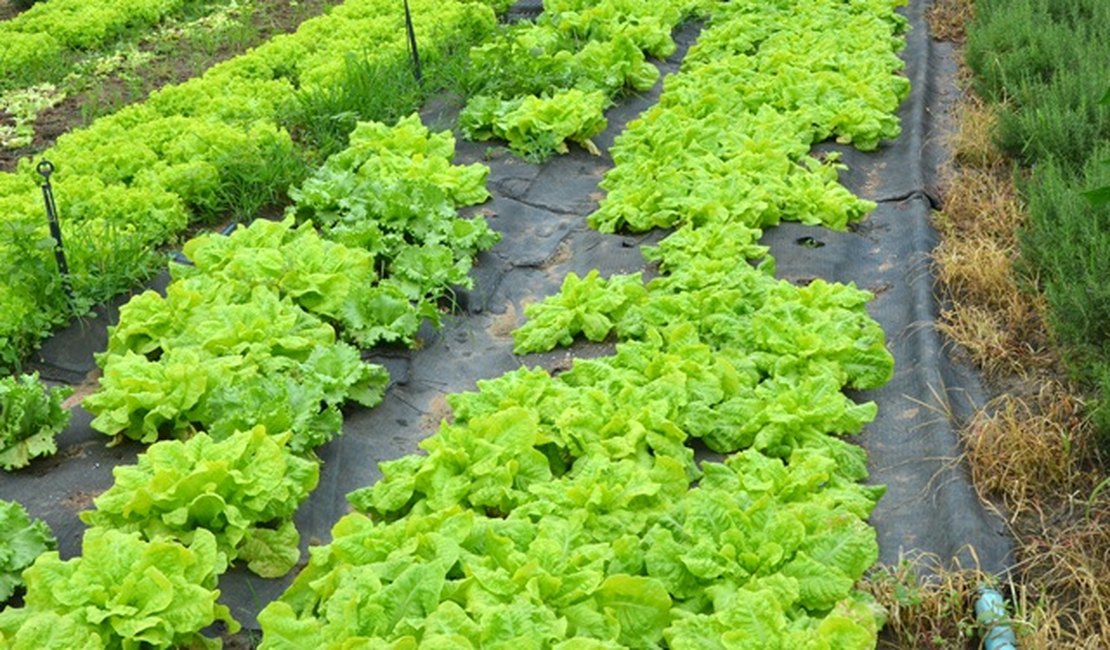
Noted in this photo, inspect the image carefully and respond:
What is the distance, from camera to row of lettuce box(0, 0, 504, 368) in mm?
5617

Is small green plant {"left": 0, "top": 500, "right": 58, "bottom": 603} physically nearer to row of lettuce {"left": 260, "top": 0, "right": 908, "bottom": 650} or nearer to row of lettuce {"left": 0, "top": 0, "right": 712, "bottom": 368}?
row of lettuce {"left": 260, "top": 0, "right": 908, "bottom": 650}

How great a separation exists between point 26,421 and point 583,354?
93.6 inches

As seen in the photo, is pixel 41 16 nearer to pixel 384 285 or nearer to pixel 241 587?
pixel 384 285

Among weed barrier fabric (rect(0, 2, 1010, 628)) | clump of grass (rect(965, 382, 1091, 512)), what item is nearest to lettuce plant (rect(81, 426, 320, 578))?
weed barrier fabric (rect(0, 2, 1010, 628))

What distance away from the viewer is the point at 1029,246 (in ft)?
18.9

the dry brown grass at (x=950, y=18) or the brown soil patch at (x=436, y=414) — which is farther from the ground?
the dry brown grass at (x=950, y=18)

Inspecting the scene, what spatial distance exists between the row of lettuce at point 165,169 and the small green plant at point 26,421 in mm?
588

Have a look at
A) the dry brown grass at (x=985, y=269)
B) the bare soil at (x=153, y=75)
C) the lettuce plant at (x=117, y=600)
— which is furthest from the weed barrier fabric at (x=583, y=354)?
the bare soil at (x=153, y=75)

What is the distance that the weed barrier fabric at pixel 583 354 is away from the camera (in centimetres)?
438

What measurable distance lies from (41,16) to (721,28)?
5968 millimetres

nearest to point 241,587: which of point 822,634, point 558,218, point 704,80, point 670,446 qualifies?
point 670,446

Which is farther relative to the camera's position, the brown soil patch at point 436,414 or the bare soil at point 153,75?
the bare soil at point 153,75

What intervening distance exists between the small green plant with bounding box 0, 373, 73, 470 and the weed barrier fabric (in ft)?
0.30

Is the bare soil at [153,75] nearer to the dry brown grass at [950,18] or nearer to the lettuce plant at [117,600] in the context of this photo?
the lettuce plant at [117,600]
